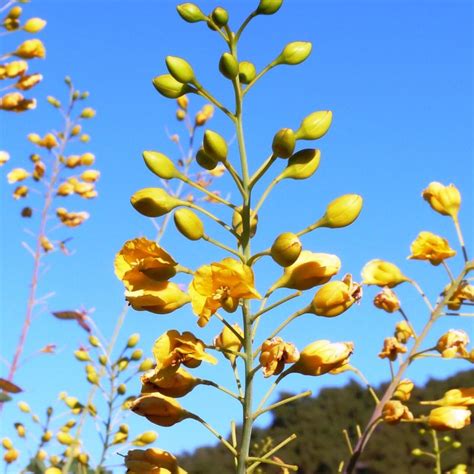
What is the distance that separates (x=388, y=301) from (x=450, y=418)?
29.6 inches

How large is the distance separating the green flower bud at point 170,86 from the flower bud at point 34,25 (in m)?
4.41

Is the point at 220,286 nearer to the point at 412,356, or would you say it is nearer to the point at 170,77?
the point at 170,77

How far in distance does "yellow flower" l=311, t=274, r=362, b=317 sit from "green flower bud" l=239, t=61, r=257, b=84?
24.3 inches

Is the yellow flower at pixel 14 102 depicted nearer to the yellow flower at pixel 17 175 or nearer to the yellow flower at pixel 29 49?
the yellow flower at pixel 29 49

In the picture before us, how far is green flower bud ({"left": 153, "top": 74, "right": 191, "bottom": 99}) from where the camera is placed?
2160 millimetres

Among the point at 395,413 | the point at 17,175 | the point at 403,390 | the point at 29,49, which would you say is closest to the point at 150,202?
the point at 395,413

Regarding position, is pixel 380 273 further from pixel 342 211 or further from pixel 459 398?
pixel 342 211

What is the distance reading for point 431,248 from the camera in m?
3.39

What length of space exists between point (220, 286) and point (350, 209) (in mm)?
444

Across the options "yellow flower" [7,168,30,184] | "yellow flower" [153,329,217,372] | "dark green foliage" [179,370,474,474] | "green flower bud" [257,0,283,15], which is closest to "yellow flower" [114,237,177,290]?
"yellow flower" [153,329,217,372]

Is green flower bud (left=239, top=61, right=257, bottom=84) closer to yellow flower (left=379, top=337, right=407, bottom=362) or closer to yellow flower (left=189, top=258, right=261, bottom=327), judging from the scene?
yellow flower (left=189, top=258, right=261, bottom=327)

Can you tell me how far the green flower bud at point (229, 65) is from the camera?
2.01m

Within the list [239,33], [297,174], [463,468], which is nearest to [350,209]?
[297,174]

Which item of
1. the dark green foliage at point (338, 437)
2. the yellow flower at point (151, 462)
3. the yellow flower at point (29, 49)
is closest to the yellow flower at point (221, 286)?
the yellow flower at point (151, 462)
